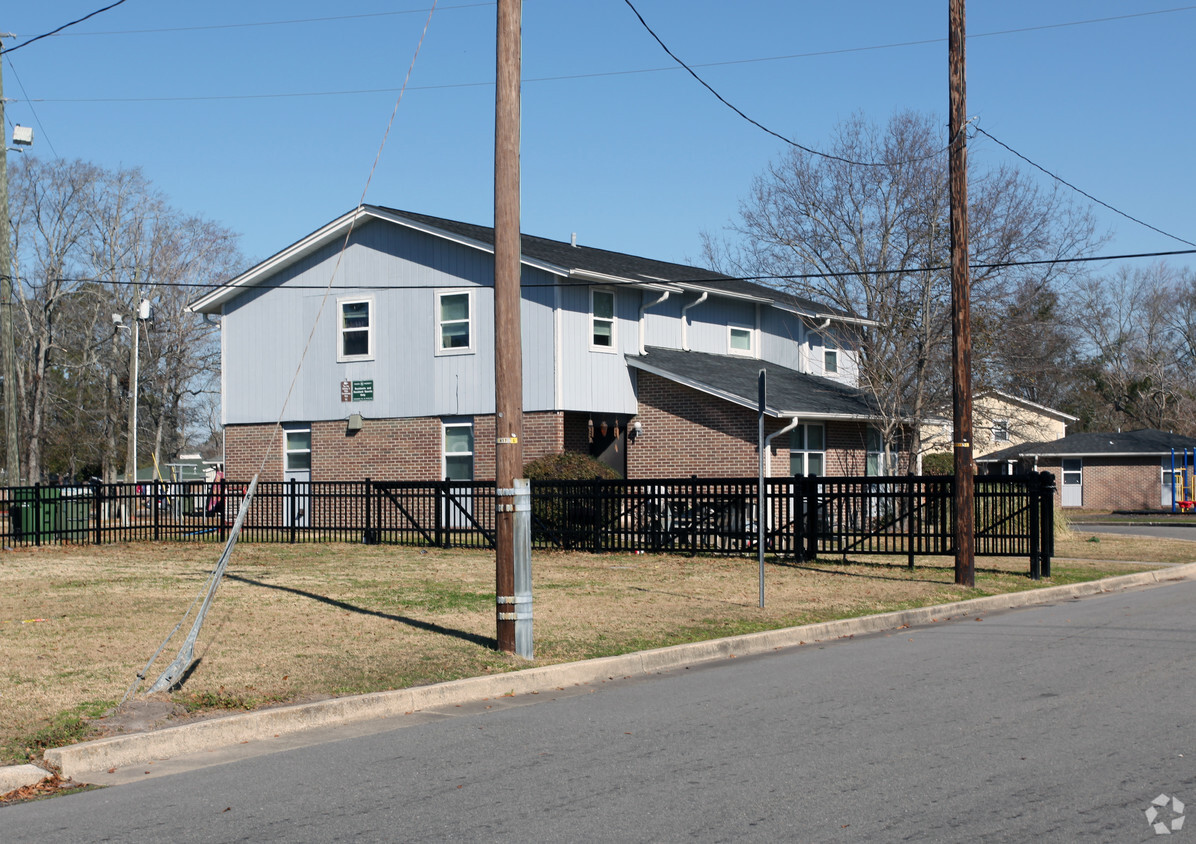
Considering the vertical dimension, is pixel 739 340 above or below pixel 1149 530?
above

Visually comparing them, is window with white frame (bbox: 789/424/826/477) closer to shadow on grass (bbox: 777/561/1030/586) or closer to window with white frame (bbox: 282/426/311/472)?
shadow on grass (bbox: 777/561/1030/586)

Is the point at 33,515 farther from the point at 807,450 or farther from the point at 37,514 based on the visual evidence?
the point at 807,450

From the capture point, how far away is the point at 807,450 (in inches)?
1170

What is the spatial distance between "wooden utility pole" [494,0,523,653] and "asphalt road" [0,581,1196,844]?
140 cm

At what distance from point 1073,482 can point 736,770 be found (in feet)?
147

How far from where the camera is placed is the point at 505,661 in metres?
10.0

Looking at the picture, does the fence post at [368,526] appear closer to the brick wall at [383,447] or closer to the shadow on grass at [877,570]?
the brick wall at [383,447]

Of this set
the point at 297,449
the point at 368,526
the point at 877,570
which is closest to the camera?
the point at 877,570

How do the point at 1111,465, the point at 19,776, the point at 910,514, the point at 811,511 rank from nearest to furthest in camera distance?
the point at 19,776
the point at 910,514
the point at 811,511
the point at 1111,465

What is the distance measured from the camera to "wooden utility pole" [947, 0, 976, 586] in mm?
15984

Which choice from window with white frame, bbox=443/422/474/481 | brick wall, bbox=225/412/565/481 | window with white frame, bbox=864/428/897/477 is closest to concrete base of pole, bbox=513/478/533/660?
brick wall, bbox=225/412/565/481

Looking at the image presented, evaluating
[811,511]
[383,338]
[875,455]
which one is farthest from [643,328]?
[811,511]

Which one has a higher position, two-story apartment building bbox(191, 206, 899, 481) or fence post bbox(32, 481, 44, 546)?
two-story apartment building bbox(191, 206, 899, 481)

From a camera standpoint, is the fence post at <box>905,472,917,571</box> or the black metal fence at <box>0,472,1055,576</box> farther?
the black metal fence at <box>0,472,1055,576</box>
